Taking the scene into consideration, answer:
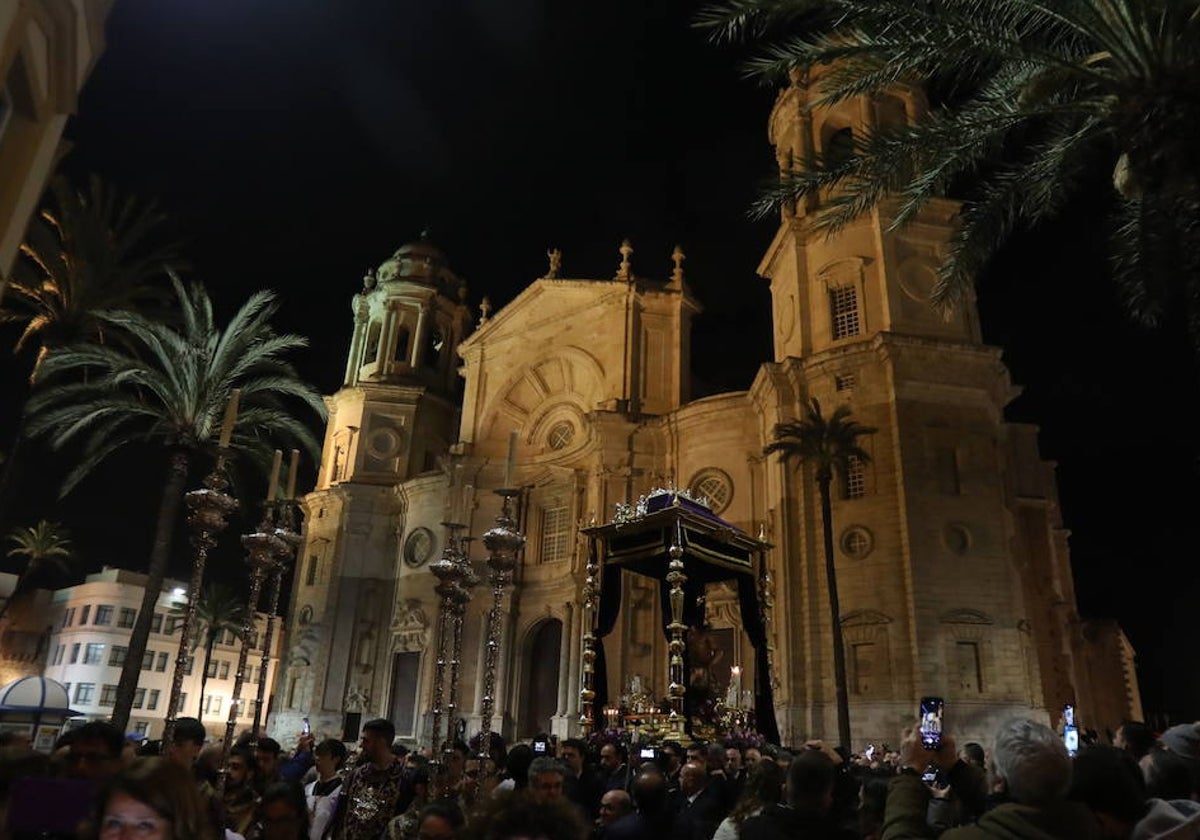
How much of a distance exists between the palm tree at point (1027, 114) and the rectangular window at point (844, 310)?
582 inches

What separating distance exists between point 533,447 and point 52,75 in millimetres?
29833

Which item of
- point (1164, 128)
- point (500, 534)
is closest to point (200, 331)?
point (500, 534)

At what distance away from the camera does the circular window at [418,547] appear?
125 ft

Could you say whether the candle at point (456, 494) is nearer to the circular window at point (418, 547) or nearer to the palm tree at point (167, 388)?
the circular window at point (418, 547)

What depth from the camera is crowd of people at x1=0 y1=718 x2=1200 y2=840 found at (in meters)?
2.92

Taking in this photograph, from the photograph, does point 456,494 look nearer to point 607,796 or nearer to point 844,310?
point 844,310

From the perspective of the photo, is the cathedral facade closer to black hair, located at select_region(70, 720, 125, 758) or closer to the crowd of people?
the crowd of people

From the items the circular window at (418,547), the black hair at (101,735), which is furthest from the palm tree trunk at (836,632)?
the circular window at (418,547)

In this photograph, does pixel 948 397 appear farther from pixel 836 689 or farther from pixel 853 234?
pixel 836 689

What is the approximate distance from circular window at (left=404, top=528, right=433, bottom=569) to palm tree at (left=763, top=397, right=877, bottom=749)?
1852 centimetres

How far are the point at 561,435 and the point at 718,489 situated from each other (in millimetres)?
9760

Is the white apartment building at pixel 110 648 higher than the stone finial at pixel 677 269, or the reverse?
the stone finial at pixel 677 269

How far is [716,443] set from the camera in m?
31.1

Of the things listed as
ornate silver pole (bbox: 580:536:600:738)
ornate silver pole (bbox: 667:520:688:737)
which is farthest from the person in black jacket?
ornate silver pole (bbox: 580:536:600:738)
